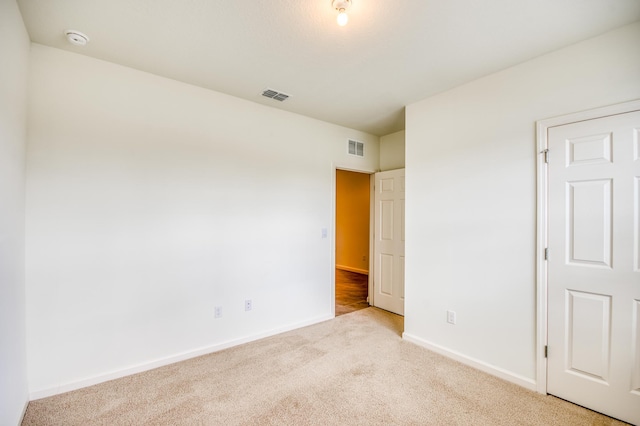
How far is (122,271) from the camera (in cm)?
240

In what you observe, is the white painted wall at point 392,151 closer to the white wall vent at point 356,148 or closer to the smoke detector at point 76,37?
the white wall vent at point 356,148

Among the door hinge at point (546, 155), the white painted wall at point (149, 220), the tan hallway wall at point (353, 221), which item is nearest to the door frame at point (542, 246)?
the door hinge at point (546, 155)

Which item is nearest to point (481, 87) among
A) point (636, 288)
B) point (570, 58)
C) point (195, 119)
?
point (570, 58)

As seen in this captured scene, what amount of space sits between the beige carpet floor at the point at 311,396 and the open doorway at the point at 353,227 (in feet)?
11.2

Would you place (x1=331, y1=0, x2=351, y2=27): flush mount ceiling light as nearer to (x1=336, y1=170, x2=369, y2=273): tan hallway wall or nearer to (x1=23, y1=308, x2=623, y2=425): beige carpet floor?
(x1=23, y1=308, x2=623, y2=425): beige carpet floor

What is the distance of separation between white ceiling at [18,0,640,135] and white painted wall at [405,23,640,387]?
0.20 meters

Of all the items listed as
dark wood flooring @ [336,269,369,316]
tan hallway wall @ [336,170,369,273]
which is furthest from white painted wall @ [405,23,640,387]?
tan hallway wall @ [336,170,369,273]

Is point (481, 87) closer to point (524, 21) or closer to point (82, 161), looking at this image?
point (524, 21)

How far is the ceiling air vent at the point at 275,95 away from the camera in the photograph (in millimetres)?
2901

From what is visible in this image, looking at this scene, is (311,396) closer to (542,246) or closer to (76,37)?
(542,246)

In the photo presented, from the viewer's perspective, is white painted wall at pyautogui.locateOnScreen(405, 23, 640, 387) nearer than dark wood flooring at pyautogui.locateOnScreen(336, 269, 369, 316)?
Yes

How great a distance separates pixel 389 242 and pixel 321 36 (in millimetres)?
2907

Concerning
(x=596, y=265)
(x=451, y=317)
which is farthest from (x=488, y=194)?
(x=451, y=317)

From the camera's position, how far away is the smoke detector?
1.98 metres
